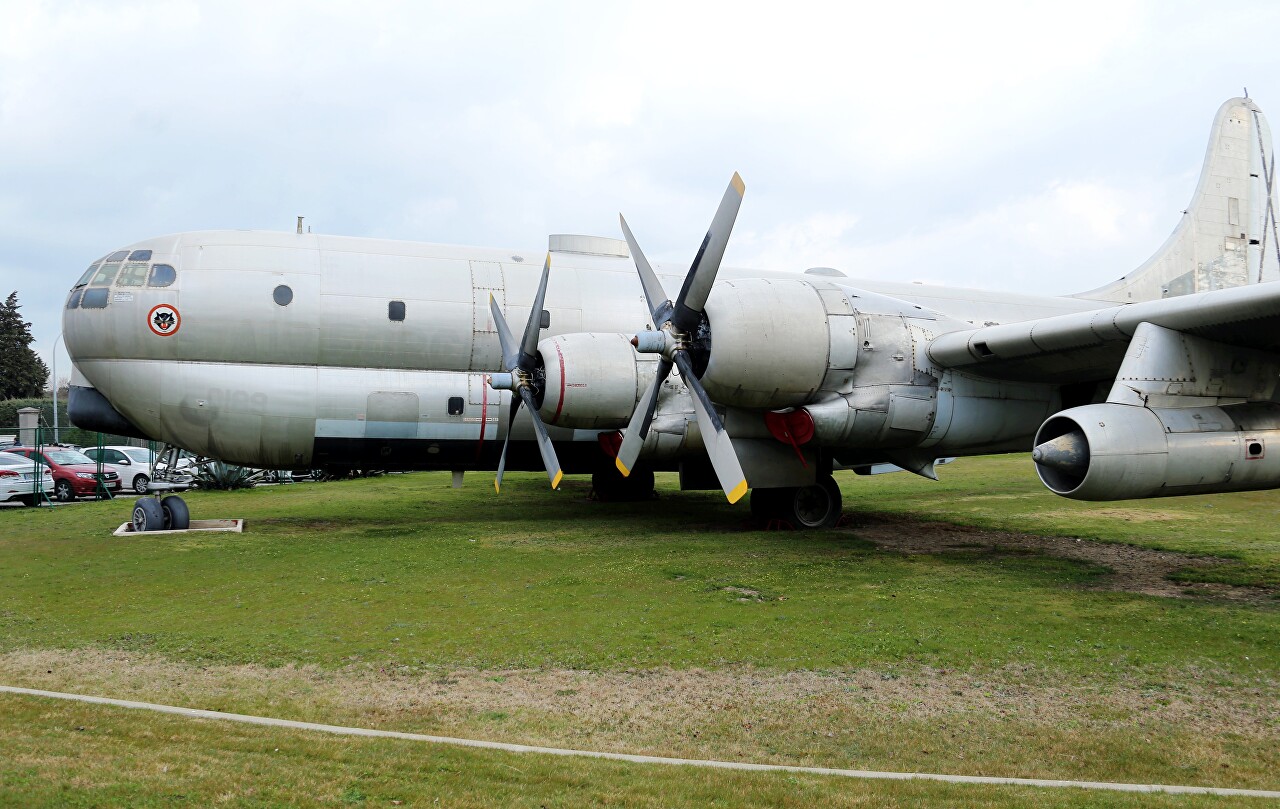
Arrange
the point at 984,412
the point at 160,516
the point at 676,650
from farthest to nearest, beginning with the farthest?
the point at 160,516
the point at 984,412
the point at 676,650

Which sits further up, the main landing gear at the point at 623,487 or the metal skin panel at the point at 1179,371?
the metal skin panel at the point at 1179,371

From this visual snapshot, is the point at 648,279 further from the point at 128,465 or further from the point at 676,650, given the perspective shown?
the point at 128,465

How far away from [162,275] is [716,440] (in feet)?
30.7

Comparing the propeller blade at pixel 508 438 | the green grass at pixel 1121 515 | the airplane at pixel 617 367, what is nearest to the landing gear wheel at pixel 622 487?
the airplane at pixel 617 367

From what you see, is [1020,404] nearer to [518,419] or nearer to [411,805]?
[518,419]

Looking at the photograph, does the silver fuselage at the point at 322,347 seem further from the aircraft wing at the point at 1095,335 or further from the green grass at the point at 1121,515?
the green grass at the point at 1121,515

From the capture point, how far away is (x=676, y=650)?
785cm

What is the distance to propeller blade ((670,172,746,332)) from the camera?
1079cm

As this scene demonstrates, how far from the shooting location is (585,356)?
13.8m

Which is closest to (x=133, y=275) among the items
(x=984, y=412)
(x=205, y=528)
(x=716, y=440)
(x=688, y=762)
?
(x=205, y=528)

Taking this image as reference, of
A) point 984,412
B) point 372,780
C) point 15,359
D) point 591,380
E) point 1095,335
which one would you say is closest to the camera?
point 372,780

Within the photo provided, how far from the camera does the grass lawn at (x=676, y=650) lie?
5508mm

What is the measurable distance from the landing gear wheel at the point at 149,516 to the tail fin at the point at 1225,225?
19001 millimetres

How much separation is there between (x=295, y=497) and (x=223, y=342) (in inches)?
317
